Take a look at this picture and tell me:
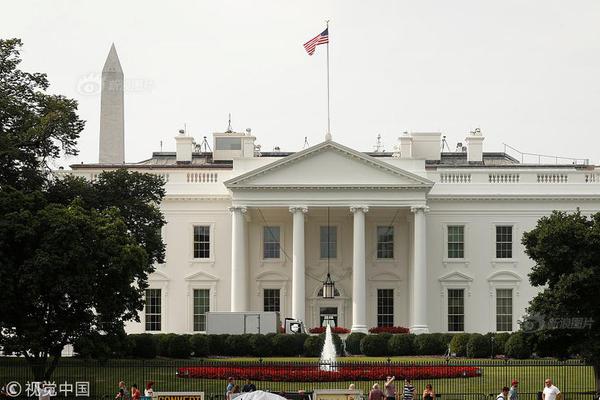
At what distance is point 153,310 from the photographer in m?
78.1

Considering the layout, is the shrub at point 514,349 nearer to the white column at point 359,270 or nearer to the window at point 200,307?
the white column at point 359,270

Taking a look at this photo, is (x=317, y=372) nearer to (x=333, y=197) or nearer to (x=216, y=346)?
(x=216, y=346)

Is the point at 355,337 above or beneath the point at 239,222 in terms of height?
beneath

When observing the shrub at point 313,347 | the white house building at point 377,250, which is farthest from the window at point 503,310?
the shrub at point 313,347

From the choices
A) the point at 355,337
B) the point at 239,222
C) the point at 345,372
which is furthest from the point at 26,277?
the point at 239,222

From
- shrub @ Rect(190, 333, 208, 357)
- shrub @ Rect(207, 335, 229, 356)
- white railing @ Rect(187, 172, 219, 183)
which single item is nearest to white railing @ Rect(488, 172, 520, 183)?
white railing @ Rect(187, 172, 219, 183)

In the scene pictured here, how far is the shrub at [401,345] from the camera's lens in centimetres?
6638

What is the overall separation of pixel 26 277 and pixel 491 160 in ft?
179

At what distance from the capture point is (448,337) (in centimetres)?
6650

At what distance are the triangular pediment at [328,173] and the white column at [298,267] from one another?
68.7 inches

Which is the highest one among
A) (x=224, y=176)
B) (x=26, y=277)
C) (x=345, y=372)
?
(x=224, y=176)

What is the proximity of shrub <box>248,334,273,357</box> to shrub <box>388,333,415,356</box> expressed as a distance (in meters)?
6.28

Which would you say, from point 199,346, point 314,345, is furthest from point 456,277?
point 199,346

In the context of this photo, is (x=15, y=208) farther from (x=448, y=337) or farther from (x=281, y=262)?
(x=281, y=262)
